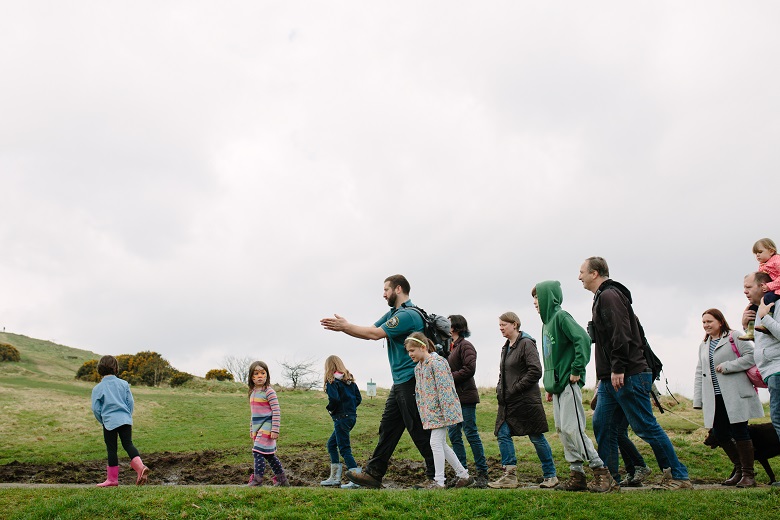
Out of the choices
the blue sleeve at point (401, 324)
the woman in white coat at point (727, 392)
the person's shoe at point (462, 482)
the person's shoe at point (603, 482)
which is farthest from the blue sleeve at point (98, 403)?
the woman in white coat at point (727, 392)

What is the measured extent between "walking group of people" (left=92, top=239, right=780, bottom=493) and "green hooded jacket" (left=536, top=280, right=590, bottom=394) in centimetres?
1

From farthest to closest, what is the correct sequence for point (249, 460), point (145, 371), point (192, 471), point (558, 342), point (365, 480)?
point (145, 371)
point (249, 460)
point (192, 471)
point (365, 480)
point (558, 342)

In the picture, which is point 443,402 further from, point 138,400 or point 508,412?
point 138,400

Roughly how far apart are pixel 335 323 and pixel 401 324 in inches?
38.2

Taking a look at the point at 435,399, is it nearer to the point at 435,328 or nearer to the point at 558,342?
the point at 435,328

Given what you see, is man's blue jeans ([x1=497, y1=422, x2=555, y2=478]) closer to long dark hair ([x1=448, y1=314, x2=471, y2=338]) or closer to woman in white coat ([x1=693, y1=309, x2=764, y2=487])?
long dark hair ([x1=448, y1=314, x2=471, y2=338])

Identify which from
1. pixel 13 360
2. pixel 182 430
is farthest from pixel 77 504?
pixel 13 360

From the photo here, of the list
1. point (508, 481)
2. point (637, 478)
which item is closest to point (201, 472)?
point (508, 481)

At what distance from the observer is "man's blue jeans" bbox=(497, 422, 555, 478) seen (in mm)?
8641

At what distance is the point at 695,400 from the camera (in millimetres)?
9484

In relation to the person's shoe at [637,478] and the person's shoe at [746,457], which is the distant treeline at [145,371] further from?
the person's shoe at [746,457]

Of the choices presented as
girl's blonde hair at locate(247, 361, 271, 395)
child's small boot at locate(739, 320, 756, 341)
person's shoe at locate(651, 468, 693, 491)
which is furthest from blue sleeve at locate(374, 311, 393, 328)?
A: child's small boot at locate(739, 320, 756, 341)

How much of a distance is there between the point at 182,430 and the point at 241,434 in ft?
9.14

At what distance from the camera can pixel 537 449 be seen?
8750mm
